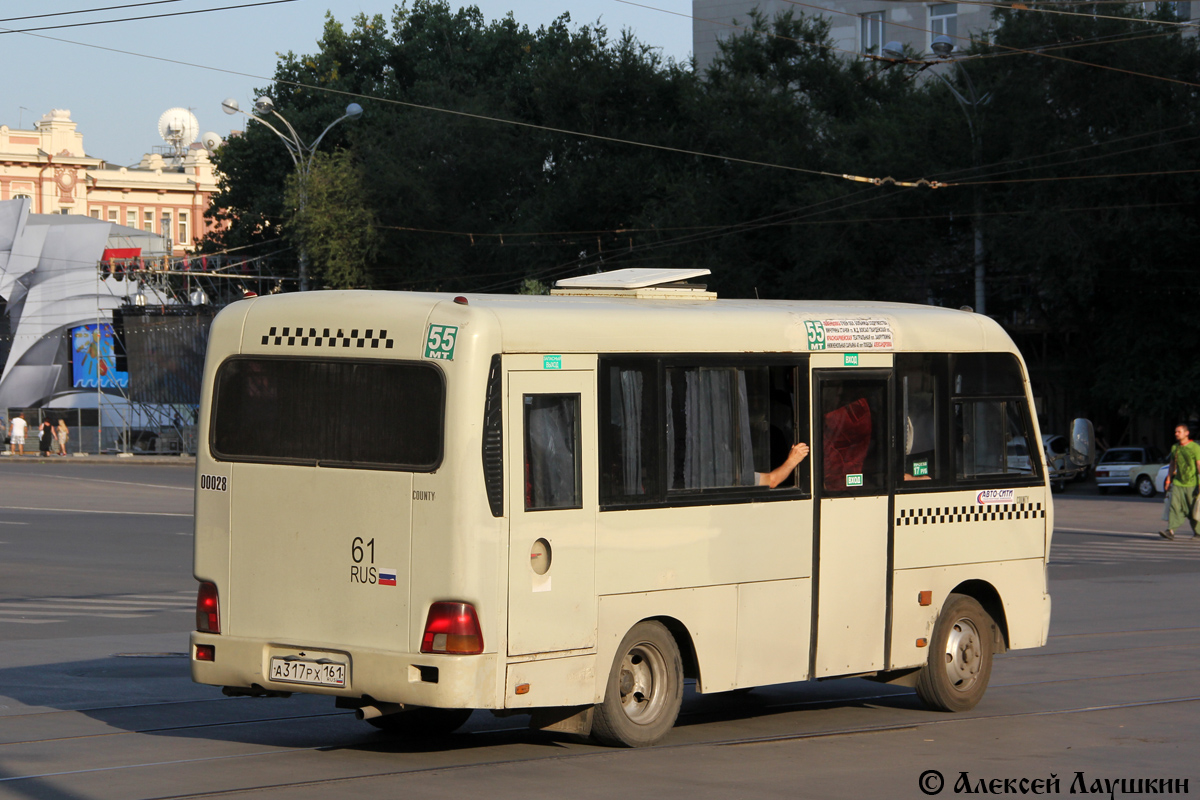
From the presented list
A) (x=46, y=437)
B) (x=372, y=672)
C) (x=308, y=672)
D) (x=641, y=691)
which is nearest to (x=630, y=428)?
(x=641, y=691)

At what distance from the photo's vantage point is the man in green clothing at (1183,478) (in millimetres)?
25031

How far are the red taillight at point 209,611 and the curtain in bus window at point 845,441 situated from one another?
3.56 m

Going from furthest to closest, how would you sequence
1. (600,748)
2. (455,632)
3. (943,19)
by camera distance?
(943,19), (600,748), (455,632)

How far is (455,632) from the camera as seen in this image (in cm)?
770

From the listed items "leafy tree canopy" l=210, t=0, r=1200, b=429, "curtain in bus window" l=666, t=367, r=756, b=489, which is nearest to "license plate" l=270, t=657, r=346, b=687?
"curtain in bus window" l=666, t=367, r=756, b=489

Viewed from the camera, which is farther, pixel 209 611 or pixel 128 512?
pixel 128 512

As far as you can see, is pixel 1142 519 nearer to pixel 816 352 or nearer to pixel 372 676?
pixel 816 352

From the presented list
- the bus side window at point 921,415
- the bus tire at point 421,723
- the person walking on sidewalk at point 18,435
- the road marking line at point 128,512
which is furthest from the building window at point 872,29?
the bus tire at point 421,723

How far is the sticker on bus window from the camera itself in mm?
7914

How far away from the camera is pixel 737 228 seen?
48.8 meters

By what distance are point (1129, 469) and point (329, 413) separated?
37.5 metres

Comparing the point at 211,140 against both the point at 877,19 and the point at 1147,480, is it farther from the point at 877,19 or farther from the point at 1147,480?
the point at 1147,480

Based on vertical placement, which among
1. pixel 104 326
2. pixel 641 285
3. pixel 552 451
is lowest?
pixel 552 451

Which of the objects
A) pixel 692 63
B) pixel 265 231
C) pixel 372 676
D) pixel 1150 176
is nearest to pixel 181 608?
pixel 372 676
